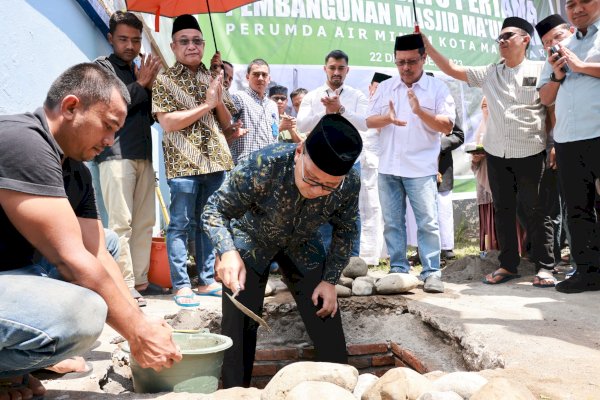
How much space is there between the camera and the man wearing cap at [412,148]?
189 inches

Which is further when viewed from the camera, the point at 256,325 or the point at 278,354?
the point at 278,354

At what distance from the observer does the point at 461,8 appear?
819 cm

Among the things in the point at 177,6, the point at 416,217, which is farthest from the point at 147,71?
the point at 416,217

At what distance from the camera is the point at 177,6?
17.4 feet

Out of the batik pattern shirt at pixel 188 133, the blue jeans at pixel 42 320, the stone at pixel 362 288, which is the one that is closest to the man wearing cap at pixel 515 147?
the stone at pixel 362 288

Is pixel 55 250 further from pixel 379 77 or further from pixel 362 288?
pixel 379 77

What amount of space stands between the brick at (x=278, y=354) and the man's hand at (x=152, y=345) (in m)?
1.91

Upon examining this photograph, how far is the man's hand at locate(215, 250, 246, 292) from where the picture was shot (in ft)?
9.29

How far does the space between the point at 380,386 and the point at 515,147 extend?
10.7 ft

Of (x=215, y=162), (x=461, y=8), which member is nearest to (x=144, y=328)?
(x=215, y=162)

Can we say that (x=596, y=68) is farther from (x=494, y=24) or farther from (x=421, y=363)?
(x=494, y=24)

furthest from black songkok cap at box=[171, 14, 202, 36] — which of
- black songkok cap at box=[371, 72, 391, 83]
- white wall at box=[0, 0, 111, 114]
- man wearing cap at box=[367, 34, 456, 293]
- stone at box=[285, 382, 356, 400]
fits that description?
stone at box=[285, 382, 356, 400]

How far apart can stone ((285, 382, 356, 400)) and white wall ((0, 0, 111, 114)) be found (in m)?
2.24

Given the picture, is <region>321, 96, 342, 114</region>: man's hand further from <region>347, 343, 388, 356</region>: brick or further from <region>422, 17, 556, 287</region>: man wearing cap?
<region>347, 343, 388, 356</region>: brick
